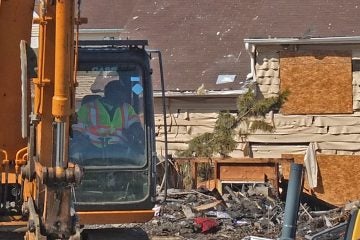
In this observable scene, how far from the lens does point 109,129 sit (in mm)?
7918

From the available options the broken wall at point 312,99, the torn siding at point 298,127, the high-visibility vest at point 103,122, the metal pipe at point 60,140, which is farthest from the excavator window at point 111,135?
the torn siding at point 298,127

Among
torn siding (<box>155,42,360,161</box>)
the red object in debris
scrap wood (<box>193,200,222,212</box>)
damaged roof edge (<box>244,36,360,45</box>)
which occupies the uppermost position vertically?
damaged roof edge (<box>244,36,360,45</box>)

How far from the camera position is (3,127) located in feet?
23.3

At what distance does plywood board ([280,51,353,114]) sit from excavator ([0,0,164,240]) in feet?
46.7

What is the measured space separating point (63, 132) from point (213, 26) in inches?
778

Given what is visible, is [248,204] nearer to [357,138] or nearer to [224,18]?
[357,138]

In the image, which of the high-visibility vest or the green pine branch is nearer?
the high-visibility vest

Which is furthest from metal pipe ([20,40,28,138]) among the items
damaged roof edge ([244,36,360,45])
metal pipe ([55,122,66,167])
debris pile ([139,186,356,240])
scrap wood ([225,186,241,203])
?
damaged roof edge ([244,36,360,45])

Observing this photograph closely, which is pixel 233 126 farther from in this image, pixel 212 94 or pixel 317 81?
pixel 317 81

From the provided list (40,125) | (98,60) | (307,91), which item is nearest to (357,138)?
(307,91)

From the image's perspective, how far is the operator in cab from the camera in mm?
7863

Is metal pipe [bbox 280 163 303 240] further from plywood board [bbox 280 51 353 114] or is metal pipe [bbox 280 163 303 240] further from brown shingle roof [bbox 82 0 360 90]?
brown shingle roof [bbox 82 0 360 90]

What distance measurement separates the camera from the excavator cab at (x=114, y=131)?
7785 mm

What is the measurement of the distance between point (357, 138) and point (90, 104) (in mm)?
15149
